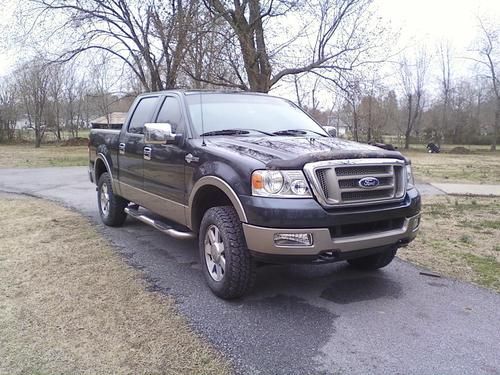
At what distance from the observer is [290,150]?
372 cm

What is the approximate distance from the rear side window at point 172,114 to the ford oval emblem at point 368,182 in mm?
1958

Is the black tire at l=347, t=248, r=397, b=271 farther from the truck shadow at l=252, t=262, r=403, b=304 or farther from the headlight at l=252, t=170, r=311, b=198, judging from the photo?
the headlight at l=252, t=170, r=311, b=198

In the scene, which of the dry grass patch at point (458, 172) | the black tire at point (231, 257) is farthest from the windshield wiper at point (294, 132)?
the dry grass patch at point (458, 172)

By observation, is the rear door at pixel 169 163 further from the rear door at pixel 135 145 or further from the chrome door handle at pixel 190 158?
the rear door at pixel 135 145

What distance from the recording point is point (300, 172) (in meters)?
3.40

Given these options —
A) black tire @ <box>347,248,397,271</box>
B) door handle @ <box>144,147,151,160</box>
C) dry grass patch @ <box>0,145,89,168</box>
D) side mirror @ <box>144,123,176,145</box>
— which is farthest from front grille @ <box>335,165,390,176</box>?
dry grass patch @ <box>0,145,89,168</box>

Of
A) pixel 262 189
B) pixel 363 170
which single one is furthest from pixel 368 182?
pixel 262 189

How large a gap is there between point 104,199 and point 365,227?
14.6 ft

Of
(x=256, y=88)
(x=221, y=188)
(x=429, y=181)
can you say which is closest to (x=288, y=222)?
(x=221, y=188)

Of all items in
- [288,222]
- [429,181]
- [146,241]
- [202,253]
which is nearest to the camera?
[288,222]

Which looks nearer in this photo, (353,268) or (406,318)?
(406,318)

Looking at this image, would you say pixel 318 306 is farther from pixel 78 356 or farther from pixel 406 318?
pixel 78 356

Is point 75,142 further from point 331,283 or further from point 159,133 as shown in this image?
point 331,283

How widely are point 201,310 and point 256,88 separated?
16.5 meters
